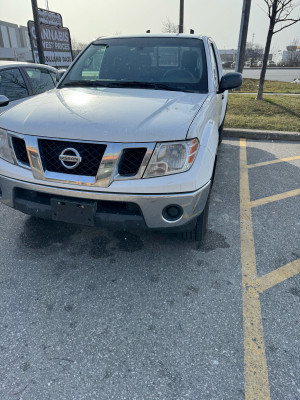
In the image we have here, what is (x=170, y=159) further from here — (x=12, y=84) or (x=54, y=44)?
(x=54, y=44)

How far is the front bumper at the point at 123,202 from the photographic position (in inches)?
83.3

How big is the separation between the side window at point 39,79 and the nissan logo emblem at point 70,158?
3546 mm

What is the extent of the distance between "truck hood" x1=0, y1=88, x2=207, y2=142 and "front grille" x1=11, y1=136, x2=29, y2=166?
3.5 inches

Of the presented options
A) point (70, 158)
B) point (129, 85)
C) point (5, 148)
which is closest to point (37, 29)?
point (129, 85)

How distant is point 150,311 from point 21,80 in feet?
14.5

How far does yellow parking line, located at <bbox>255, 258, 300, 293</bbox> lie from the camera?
7.82ft

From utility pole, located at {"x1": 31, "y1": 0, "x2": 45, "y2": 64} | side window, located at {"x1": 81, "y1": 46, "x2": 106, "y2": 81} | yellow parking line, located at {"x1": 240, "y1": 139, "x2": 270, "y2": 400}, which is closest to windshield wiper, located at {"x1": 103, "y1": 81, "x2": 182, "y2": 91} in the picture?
side window, located at {"x1": 81, "y1": 46, "x2": 106, "y2": 81}

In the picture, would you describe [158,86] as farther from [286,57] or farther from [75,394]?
[286,57]

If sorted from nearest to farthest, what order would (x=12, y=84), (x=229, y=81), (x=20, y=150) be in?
(x=20, y=150) → (x=229, y=81) → (x=12, y=84)

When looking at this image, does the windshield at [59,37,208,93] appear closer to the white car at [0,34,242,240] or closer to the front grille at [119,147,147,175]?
the white car at [0,34,242,240]

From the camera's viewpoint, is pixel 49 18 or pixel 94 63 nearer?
pixel 94 63

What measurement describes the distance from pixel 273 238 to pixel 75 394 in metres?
2.24

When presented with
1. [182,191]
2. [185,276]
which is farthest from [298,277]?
[182,191]

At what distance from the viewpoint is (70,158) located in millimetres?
2152
